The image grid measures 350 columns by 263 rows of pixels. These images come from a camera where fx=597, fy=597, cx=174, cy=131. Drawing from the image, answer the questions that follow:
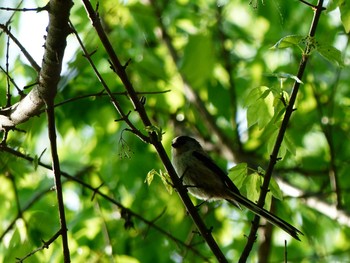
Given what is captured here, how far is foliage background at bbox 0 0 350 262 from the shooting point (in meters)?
5.05

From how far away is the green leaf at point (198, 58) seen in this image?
5168 mm

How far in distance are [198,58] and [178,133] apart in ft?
3.88

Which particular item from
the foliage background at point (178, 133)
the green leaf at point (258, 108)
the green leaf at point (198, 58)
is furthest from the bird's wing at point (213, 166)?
the green leaf at point (198, 58)

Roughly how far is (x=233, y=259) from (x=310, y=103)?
1.96m

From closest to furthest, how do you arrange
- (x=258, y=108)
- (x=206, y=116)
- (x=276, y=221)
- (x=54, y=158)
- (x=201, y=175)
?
(x=54, y=158) < (x=258, y=108) < (x=276, y=221) < (x=201, y=175) < (x=206, y=116)

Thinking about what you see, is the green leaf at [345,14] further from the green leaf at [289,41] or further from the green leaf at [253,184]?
the green leaf at [253,184]

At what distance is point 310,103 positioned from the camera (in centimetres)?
674

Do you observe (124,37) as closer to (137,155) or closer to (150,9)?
(150,9)

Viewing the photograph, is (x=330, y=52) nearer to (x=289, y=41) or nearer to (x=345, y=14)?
(x=289, y=41)

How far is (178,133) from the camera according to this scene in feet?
20.3

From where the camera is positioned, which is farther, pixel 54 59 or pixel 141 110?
pixel 141 110

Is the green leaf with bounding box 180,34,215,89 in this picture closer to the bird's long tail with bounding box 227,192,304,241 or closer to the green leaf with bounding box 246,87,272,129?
the bird's long tail with bounding box 227,192,304,241

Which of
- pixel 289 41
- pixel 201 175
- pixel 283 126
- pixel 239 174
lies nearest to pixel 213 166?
pixel 201 175

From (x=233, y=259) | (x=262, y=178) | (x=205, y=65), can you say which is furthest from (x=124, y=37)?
(x=262, y=178)
